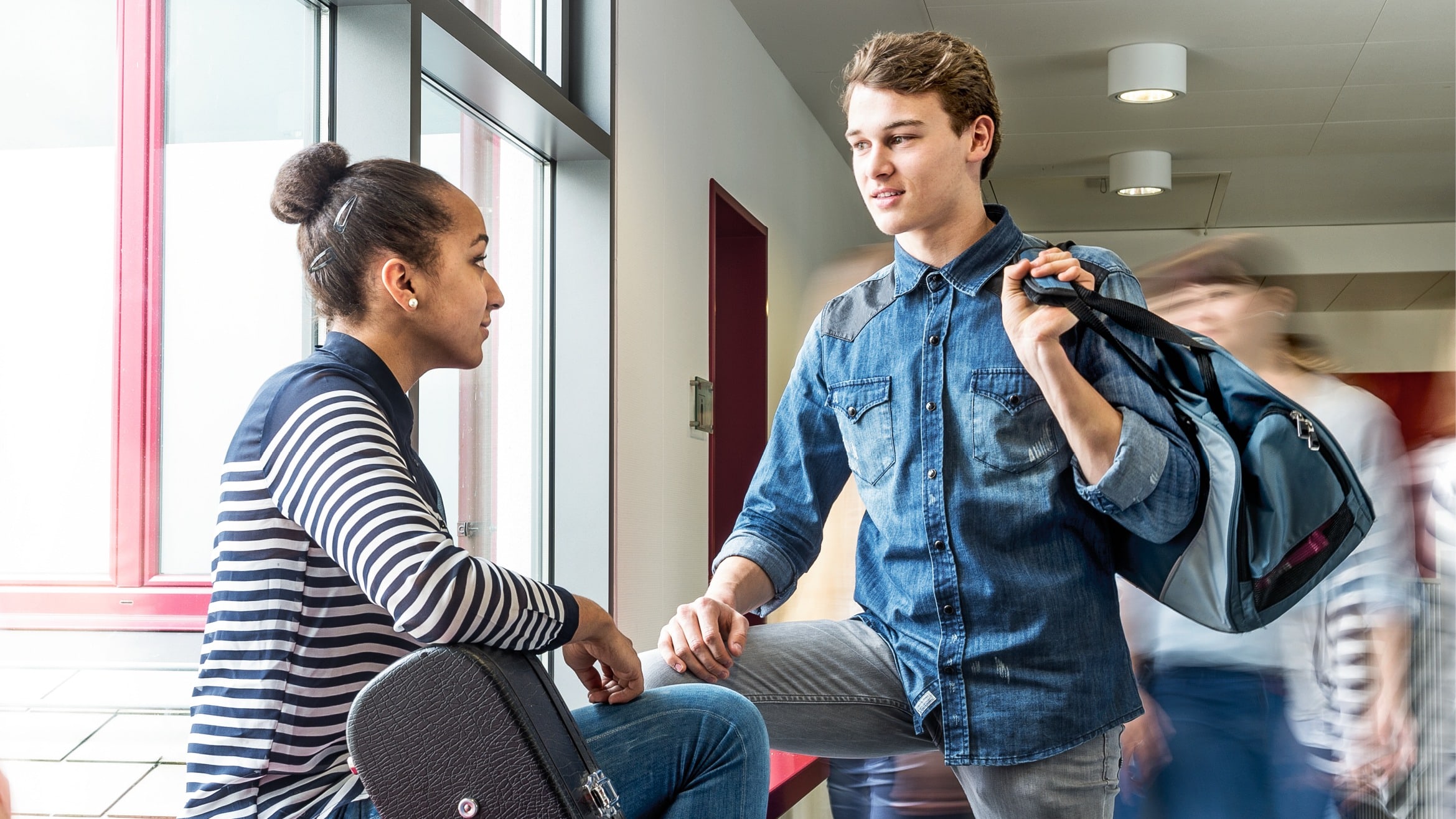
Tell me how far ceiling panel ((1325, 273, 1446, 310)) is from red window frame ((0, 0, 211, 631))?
Answer: 9.17 meters

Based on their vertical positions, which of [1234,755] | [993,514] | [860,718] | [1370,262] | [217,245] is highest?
[1370,262]

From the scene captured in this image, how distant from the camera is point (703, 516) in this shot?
4.41 meters

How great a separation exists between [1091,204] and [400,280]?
791cm

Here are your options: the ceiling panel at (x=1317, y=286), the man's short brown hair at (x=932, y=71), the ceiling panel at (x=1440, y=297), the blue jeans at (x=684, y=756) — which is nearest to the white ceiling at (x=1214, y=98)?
the ceiling panel at (x=1317, y=286)

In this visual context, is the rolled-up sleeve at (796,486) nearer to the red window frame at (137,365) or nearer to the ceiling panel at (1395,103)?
the red window frame at (137,365)

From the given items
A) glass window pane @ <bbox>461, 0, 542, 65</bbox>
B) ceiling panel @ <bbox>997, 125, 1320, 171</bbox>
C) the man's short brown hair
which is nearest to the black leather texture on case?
the man's short brown hair

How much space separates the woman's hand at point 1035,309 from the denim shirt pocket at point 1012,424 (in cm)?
6

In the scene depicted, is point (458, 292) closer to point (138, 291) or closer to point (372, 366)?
point (372, 366)

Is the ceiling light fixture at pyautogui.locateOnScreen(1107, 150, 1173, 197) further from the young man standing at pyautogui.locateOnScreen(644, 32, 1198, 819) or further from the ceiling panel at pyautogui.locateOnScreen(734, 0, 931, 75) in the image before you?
the young man standing at pyautogui.locateOnScreen(644, 32, 1198, 819)

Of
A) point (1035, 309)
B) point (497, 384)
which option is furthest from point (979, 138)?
point (497, 384)

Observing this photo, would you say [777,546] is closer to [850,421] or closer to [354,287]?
[850,421]

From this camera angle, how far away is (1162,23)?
509 cm

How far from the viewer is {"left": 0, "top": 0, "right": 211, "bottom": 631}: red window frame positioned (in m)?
1.83

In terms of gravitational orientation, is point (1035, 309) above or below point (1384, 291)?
below
